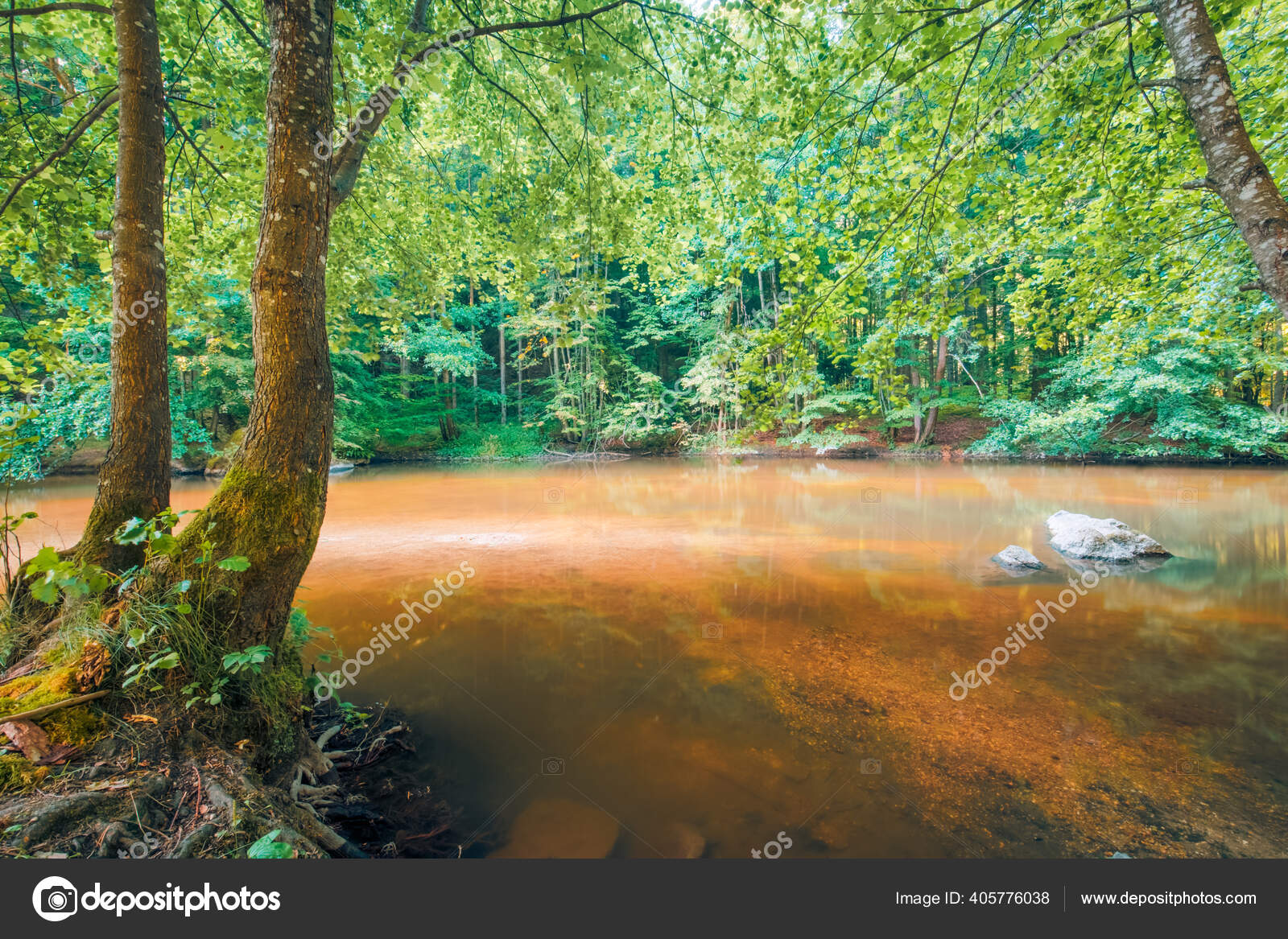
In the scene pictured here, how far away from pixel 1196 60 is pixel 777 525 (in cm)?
695

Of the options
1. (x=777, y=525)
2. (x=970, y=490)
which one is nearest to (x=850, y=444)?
(x=970, y=490)

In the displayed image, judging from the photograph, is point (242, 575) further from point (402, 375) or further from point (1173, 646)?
point (402, 375)

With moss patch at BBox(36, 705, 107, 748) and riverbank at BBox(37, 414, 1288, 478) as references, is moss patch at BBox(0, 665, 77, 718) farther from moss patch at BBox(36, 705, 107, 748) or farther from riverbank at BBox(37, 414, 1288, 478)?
riverbank at BBox(37, 414, 1288, 478)

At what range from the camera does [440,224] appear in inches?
218

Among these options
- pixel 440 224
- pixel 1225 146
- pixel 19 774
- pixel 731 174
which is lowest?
pixel 19 774

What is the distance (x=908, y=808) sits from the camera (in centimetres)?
237

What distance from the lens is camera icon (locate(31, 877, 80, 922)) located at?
50.3 inches

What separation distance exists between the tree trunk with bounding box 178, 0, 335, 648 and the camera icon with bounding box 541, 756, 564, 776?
58.3 inches

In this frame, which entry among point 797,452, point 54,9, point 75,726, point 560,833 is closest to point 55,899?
point 75,726

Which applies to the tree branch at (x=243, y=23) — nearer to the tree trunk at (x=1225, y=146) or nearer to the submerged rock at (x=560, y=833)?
the submerged rock at (x=560, y=833)

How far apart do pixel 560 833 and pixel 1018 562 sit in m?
6.15

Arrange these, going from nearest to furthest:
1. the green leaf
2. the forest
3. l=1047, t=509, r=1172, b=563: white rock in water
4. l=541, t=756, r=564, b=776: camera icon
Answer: the green leaf → the forest → l=541, t=756, r=564, b=776: camera icon → l=1047, t=509, r=1172, b=563: white rock in water

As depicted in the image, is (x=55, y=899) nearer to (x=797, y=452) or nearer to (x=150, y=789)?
(x=150, y=789)

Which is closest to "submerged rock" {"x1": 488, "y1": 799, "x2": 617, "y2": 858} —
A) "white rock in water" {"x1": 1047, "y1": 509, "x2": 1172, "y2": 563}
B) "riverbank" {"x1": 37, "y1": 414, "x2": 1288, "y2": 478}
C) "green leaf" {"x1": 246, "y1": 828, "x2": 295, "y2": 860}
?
"green leaf" {"x1": 246, "y1": 828, "x2": 295, "y2": 860}
